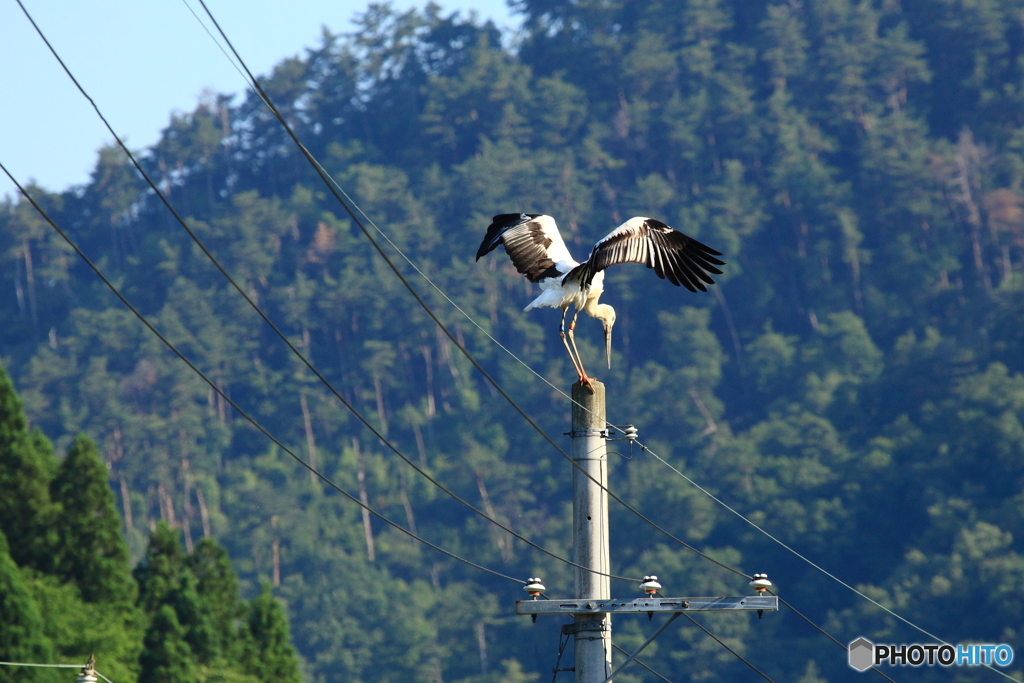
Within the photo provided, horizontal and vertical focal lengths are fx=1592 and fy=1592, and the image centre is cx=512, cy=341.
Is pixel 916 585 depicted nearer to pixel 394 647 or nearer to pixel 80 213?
pixel 394 647

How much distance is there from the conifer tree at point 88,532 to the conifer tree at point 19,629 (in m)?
5.72

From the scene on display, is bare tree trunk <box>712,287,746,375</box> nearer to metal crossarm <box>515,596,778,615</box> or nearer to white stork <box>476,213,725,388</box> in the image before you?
white stork <box>476,213,725,388</box>

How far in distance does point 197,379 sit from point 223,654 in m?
81.3

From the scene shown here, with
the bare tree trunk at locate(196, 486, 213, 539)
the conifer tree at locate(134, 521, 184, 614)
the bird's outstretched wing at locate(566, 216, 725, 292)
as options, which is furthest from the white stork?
the bare tree trunk at locate(196, 486, 213, 539)

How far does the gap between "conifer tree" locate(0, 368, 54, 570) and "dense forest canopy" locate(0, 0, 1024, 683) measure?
43.9m

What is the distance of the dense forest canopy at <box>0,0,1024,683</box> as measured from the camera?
84875 millimetres

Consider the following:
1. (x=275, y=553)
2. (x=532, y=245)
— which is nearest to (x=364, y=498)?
(x=275, y=553)

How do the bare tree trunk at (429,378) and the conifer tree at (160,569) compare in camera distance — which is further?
the bare tree trunk at (429,378)

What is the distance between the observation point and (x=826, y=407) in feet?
327

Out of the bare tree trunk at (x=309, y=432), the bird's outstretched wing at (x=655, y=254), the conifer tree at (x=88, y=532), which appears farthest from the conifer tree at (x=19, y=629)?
the bare tree trunk at (x=309, y=432)

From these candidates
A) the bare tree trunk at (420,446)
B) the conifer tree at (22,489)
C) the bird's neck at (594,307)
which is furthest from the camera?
the bare tree trunk at (420,446)

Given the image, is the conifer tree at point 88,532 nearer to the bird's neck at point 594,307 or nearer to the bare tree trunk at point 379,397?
the bird's neck at point 594,307

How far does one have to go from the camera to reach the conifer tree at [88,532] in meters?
36.5

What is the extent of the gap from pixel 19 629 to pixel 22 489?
6658mm
